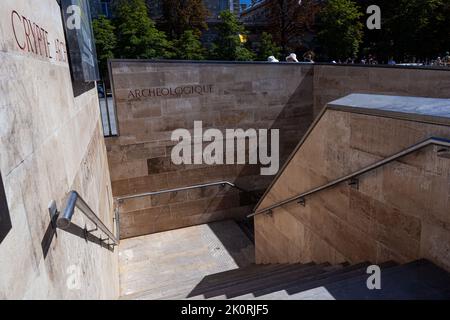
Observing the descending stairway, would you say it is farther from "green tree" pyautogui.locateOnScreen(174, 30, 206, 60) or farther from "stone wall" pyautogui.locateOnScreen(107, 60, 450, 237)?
"green tree" pyautogui.locateOnScreen(174, 30, 206, 60)

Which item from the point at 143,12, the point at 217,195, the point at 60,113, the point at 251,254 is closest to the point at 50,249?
the point at 60,113

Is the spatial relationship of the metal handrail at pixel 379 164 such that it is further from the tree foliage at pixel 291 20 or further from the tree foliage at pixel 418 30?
the tree foliage at pixel 291 20

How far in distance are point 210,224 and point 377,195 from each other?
6.81 meters

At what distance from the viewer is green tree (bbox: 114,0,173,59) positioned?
1923cm

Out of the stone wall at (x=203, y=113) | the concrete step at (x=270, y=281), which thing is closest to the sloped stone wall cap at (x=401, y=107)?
the concrete step at (x=270, y=281)

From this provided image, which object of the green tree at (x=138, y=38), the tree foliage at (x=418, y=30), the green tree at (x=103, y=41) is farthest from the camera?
the tree foliage at (x=418, y=30)

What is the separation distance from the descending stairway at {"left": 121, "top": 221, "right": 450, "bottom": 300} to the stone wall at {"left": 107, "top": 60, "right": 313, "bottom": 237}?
2.15ft

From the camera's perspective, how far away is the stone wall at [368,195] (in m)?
3.20

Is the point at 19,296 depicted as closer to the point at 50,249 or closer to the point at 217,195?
the point at 50,249

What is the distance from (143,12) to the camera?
20422mm

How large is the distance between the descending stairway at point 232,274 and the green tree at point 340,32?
1432cm

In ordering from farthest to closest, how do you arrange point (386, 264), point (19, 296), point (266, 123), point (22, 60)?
point (266, 123)
point (386, 264)
point (22, 60)
point (19, 296)

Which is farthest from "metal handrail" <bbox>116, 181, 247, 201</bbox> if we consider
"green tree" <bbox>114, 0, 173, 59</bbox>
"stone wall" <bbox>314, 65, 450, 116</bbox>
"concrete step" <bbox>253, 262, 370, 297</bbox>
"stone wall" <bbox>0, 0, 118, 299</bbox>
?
"green tree" <bbox>114, 0, 173, 59</bbox>

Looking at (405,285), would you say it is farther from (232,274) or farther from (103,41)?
(103,41)
